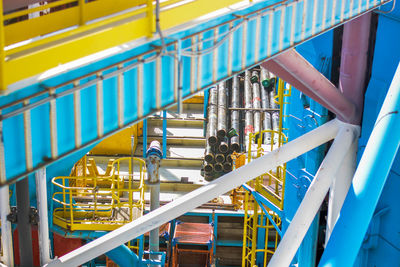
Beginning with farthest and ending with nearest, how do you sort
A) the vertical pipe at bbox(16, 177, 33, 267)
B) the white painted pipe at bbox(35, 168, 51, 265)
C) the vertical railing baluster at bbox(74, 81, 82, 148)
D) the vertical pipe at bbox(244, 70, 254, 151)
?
the vertical pipe at bbox(244, 70, 254, 151) → the white painted pipe at bbox(35, 168, 51, 265) → the vertical pipe at bbox(16, 177, 33, 267) → the vertical railing baluster at bbox(74, 81, 82, 148)

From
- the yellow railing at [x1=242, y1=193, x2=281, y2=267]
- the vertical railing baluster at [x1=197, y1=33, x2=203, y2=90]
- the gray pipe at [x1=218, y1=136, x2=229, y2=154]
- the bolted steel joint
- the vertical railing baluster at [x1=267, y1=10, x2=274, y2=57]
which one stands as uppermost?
the vertical railing baluster at [x1=267, y1=10, x2=274, y2=57]

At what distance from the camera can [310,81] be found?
624cm

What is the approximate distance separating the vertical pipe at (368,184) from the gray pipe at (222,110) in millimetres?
13648

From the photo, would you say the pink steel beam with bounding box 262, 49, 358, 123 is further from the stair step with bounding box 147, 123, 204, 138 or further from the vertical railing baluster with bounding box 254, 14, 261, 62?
the stair step with bounding box 147, 123, 204, 138

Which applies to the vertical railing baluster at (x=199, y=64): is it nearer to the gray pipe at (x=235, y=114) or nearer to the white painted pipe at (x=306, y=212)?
the white painted pipe at (x=306, y=212)

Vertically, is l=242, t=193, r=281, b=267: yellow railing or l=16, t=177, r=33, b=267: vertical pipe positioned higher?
l=16, t=177, r=33, b=267: vertical pipe

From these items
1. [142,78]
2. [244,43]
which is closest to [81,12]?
[142,78]

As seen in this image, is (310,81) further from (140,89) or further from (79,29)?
(79,29)

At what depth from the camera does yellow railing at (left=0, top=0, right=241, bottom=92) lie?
3.85m

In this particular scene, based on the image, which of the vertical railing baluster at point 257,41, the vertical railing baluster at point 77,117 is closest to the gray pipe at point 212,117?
the vertical railing baluster at point 257,41

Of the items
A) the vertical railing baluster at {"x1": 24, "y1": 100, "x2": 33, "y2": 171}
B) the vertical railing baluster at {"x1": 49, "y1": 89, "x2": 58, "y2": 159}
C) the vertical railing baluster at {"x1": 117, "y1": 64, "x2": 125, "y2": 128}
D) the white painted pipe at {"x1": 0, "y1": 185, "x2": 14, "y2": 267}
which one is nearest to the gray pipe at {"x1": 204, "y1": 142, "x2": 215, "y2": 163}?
the white painted pipe at {"x1": 0, "y1": 185, "x2": 14, "y2": 267}

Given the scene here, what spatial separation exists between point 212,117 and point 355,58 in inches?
540

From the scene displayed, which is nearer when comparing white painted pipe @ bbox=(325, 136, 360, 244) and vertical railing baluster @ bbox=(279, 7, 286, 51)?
vertical railing baluster @ bbox=(279, 7, 286, 51)

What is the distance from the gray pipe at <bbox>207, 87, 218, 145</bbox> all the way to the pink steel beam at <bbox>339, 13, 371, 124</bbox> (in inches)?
481
